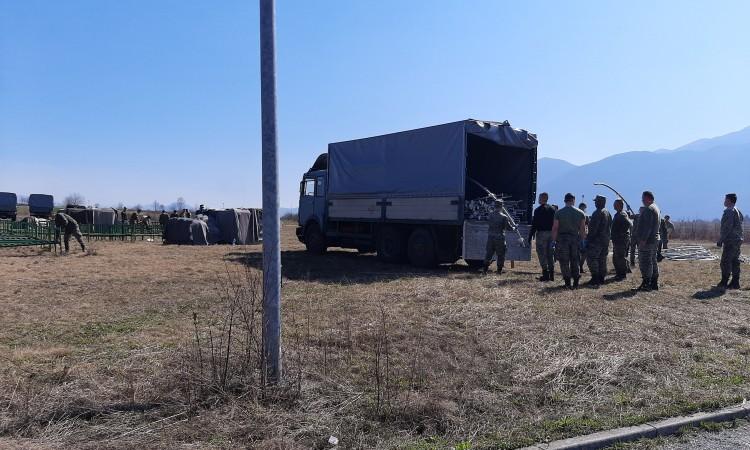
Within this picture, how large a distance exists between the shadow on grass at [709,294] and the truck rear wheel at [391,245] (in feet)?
21.6

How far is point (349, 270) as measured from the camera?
12.9 metres

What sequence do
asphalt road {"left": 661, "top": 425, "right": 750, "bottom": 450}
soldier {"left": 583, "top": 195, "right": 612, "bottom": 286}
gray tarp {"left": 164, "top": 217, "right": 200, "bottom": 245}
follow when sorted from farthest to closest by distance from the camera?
gray tarp {"left": 164, "top": 217, "right": 200, "bottom": 245} < soldier {"left": 583, "top": 195, "right": 612, "bottom": 286} < asphalt road {"left": 661, "top": 425, "right": 750, "bottom": 450}

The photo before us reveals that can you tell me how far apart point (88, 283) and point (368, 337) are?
7162 mm

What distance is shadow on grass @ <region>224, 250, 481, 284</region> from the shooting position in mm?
11459

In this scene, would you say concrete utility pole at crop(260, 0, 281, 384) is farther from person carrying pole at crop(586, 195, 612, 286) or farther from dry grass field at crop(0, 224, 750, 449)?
person carrying pole at crop(586, 195, 612, 286)

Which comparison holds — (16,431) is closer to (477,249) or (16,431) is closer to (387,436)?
(387,436)

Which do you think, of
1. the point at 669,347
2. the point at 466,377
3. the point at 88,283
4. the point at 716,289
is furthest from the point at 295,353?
the point at 716,289

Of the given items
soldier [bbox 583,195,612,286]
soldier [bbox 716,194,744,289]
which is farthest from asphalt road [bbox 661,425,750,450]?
soldier [bbox 716,194,744,289]

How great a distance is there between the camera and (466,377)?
4.91m

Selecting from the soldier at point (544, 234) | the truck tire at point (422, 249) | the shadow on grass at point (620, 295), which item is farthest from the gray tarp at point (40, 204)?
the shadow on grass at point (620, 295)

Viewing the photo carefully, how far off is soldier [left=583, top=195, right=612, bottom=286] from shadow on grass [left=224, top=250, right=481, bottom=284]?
91.8 inches

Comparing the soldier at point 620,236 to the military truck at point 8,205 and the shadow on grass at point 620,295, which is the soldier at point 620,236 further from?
the military truck at point 8,205

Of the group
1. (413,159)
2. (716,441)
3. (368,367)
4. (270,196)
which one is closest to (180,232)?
(413,159)

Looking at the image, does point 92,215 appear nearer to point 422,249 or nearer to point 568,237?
point 422,249
